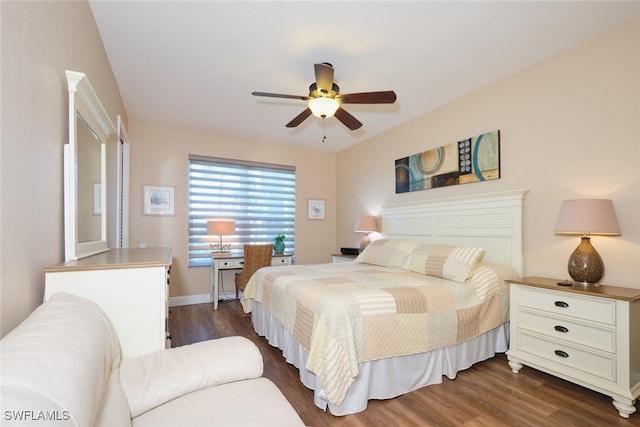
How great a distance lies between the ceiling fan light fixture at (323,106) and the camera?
8.15 feet

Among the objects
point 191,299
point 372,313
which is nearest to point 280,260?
point 191,299

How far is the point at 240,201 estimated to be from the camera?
5.00m

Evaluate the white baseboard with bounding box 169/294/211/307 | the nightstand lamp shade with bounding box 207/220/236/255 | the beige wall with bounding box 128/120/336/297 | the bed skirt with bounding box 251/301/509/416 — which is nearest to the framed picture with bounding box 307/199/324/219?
the beige wall with bounding box 128/120/336/297

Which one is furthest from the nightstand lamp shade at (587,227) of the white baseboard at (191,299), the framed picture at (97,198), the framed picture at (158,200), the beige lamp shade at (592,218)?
the framed picture at (158,200)

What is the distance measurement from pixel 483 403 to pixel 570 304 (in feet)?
3.07

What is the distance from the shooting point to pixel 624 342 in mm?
1912

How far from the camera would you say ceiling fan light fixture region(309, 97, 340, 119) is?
2484mm

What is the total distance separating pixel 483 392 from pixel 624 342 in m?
0.91

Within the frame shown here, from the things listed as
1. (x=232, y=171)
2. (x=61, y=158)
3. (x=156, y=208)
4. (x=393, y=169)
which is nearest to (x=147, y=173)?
(x=156, y=208)

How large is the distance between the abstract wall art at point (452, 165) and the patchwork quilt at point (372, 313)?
109 centimetres

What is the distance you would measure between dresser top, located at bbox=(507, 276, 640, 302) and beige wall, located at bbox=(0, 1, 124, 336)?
3.00 metres

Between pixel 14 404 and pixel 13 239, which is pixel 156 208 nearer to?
pixel 13 239

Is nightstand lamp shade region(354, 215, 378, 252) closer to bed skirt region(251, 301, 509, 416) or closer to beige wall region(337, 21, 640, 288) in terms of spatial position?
beige wall region(337, 21, 640, 288)

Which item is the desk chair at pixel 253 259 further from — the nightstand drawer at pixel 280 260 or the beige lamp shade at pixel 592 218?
the beige lamp shade at pixel 592 218
